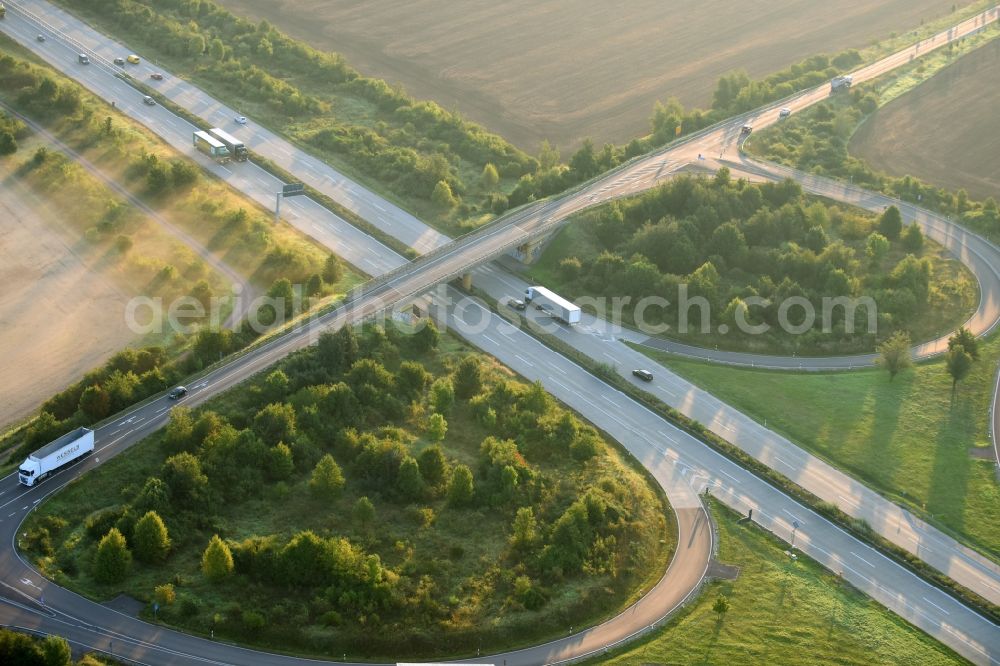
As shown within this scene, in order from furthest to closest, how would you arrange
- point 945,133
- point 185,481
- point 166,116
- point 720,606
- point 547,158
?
point 945,133
point 166,116
point 547,158
point 185,481
point 720,606

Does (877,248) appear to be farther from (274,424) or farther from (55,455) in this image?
(55,455)

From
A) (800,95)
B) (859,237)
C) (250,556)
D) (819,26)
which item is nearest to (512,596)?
(250,556)

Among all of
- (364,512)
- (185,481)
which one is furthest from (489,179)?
(185,481)

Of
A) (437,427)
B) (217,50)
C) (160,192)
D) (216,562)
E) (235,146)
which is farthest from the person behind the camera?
(217,50)

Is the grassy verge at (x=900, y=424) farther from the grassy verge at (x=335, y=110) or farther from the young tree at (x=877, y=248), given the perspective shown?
the grassy verge at (x=335, y=110)

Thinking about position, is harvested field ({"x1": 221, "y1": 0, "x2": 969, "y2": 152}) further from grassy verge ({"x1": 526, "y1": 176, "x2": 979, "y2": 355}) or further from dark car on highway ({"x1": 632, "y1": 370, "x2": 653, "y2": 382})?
dark car on highway ({"x1": 632, "y1": 370, "x2": 653, "y2": 382})

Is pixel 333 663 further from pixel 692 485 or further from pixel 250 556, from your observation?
pixel 692 485
